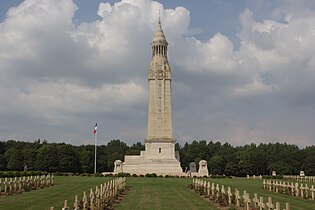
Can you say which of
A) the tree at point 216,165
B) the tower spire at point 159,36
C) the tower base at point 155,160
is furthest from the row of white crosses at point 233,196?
the tree at point 216,165

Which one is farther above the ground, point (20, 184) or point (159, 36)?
point (159, 36)

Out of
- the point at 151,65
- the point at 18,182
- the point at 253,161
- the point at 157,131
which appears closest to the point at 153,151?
the point at 157,131

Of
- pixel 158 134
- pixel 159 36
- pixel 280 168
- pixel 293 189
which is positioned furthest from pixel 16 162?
pixel 293 189

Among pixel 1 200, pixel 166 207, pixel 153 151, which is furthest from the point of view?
pixel 153 151

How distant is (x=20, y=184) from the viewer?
34.8 metres

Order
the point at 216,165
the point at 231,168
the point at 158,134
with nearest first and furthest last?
the point at 158,134, the point at 231,168, the point at 216,165

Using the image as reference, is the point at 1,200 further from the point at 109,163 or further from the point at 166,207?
the point at 109,163

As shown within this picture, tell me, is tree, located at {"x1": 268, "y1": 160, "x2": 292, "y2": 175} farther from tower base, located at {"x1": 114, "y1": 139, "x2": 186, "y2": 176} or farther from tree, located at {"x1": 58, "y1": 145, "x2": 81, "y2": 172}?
tree, located at {"x1": 58, "y1": 145, "x2": 81, "y2": 172}

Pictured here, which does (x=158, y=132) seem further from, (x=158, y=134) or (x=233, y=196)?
(x=233, y=196)

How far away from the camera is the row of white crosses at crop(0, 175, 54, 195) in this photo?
105 feet

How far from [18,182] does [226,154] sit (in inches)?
3708

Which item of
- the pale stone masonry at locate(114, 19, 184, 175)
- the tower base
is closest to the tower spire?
the pale stone masonry at locate(114, 19, 184, 175)

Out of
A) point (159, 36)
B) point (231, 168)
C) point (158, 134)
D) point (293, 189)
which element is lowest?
point (293, 189)

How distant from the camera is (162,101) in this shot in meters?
94.0
